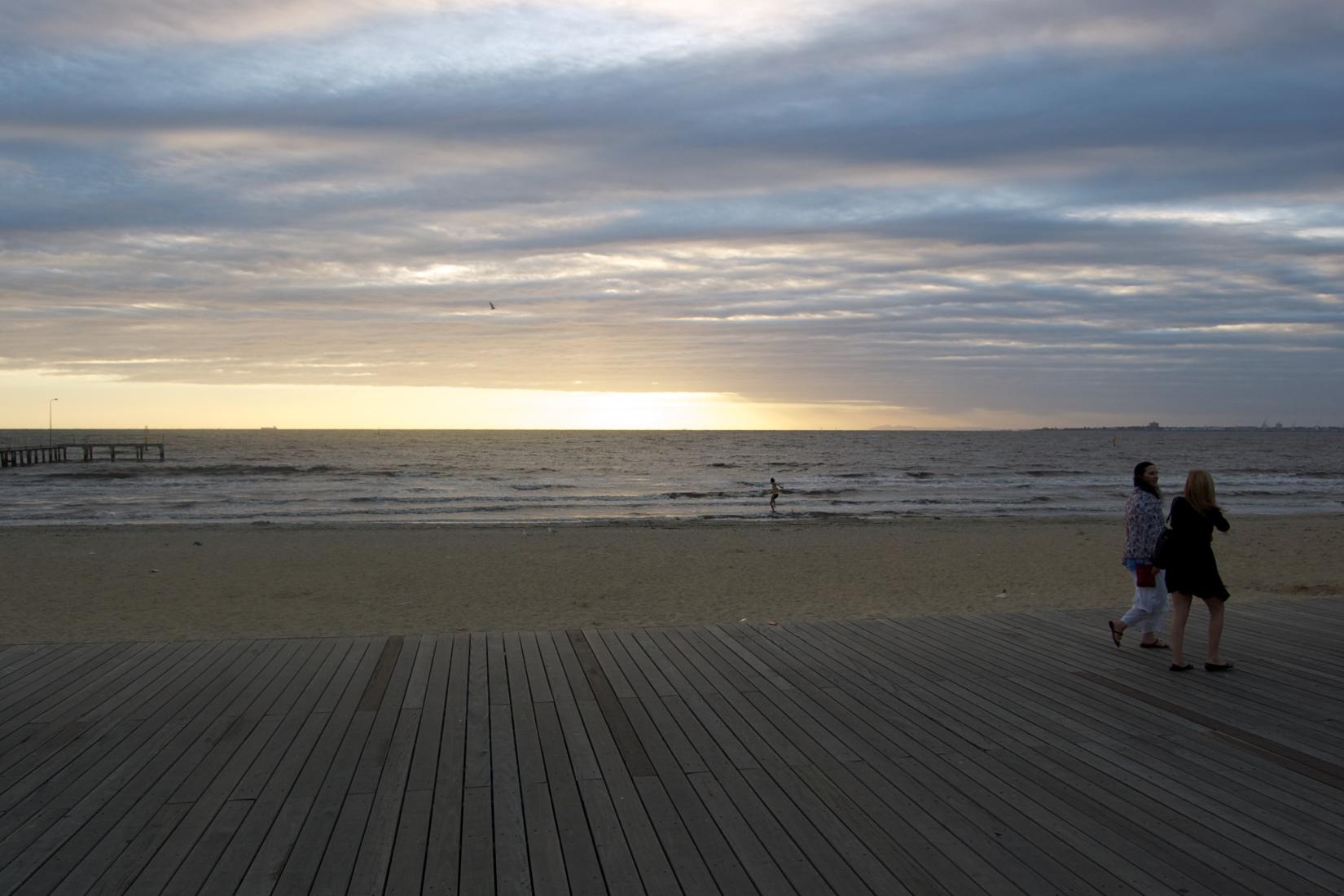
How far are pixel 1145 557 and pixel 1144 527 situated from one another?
0.22m

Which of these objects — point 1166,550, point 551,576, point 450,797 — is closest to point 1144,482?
point 1166,550

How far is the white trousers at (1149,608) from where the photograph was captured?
21.9 feet

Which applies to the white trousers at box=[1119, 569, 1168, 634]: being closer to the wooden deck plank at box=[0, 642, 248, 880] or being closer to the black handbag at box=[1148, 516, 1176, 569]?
the black handbag at box=[1148, 516, 1176, 569]

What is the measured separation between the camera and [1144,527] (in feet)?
22.1

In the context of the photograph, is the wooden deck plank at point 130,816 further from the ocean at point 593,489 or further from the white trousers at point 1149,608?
the ocean at point 593,489

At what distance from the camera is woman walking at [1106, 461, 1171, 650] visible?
263 inches

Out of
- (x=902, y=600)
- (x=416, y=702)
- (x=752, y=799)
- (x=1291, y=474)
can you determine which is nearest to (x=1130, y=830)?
(x=752, y=799)

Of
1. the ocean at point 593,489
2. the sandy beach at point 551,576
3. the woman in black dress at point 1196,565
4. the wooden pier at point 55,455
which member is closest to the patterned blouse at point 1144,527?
the woman in black dress at point 1196,565

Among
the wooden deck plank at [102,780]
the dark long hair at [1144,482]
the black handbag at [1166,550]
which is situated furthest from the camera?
the dark long hair at [1144,482]

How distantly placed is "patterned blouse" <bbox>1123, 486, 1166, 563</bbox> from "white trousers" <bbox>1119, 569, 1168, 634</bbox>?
0.16 metres

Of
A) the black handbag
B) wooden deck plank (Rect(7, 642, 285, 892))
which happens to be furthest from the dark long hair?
wooden deck plank (Rect(7, 642, 285, 892))

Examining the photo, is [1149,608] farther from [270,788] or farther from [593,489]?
[593,489]

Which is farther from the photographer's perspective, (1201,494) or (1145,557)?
(1145,557)

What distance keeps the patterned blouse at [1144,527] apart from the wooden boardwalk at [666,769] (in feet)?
2.45
